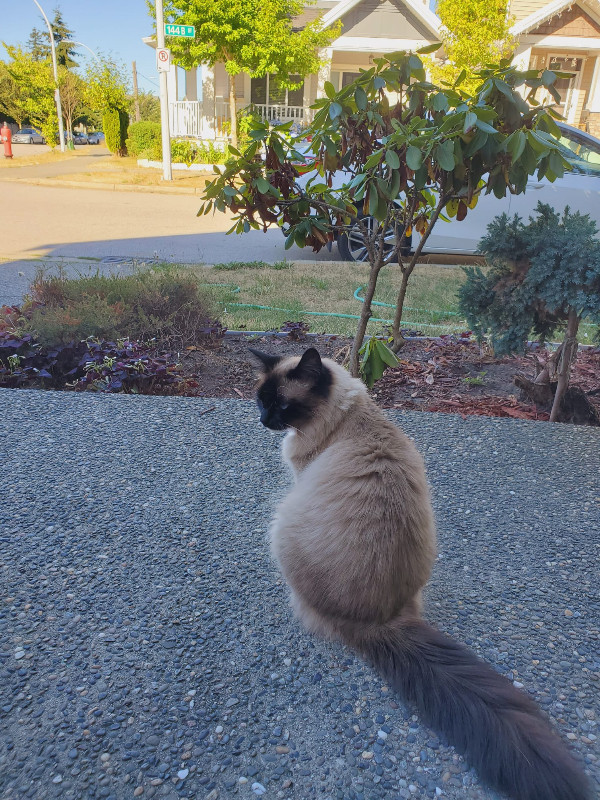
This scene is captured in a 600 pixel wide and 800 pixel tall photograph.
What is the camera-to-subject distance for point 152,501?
3318 millimetres

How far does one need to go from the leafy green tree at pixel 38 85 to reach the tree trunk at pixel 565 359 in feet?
132

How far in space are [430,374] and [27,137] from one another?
181ft

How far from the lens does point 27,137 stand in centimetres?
4956

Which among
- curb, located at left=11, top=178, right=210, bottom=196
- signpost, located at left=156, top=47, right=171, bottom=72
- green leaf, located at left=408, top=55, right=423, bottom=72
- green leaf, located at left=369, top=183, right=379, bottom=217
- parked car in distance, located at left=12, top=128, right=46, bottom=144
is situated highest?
signpost, located at left=156, top=47, right=171, bottom=72

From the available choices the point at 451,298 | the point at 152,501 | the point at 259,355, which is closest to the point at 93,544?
the point at 152,501

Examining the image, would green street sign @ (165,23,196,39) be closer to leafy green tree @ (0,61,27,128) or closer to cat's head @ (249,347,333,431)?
cat's head @ (249,347,333,431)

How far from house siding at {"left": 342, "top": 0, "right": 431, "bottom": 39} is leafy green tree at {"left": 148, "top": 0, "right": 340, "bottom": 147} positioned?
2.76 metres

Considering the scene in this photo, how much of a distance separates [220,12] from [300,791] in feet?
77.2

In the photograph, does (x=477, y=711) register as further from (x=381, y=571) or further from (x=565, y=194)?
(x=565, y=194)

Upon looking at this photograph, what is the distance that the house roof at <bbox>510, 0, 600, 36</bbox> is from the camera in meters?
22.1

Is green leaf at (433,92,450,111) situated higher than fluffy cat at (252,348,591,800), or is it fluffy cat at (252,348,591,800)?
green leaf at (433,92,450,111)

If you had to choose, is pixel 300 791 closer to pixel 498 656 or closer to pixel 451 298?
pixel 498 656

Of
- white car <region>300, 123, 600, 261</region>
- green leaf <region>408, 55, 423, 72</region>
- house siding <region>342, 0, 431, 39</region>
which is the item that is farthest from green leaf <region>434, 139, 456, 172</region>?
house siding <region>342, 0, 431, 39</region>

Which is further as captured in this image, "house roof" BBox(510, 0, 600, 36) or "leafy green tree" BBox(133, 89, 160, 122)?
"leafy green tree" BBox(133, 89, 160, 122)
